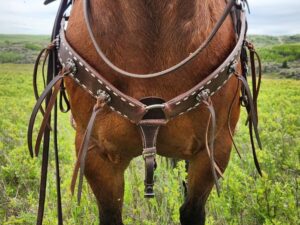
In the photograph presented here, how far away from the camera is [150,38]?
5.12 ft

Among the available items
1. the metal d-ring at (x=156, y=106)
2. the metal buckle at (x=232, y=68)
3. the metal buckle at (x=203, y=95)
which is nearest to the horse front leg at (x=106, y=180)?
the metal d-ring at (x=156, y=106)

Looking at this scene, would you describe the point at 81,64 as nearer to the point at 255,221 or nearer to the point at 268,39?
the point at 255,221

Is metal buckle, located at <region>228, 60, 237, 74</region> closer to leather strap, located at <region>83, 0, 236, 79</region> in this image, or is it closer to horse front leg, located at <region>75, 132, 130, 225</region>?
leather strap, located at <region>83, 0, 236, 79</region>

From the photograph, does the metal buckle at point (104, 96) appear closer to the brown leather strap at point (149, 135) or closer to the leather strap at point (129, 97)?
the leather strap at point (129, 97)

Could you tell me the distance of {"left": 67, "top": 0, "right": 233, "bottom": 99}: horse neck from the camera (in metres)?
1.54

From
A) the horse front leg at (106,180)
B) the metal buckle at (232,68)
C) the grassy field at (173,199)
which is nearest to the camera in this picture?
the metal buckle at (232,68)

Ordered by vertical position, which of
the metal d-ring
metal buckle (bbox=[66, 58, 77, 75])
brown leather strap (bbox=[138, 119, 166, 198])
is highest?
metal buckle (bbox=[66, 58, 77, 75])

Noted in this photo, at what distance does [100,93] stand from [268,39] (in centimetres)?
8004

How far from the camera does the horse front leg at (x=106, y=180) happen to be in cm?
199

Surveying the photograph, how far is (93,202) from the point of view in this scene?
3.37 m

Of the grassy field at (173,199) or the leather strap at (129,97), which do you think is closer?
the leather strap at (129,97)

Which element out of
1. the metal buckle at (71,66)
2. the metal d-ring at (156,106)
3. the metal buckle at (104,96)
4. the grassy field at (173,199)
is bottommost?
the grassy field at (173,199)

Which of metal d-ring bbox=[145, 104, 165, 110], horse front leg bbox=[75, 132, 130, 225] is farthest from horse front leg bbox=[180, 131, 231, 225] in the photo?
metal d-ring bbox=[145, 104, 165, 110]

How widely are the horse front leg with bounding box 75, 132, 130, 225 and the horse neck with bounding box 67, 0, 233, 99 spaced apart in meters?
0.50
